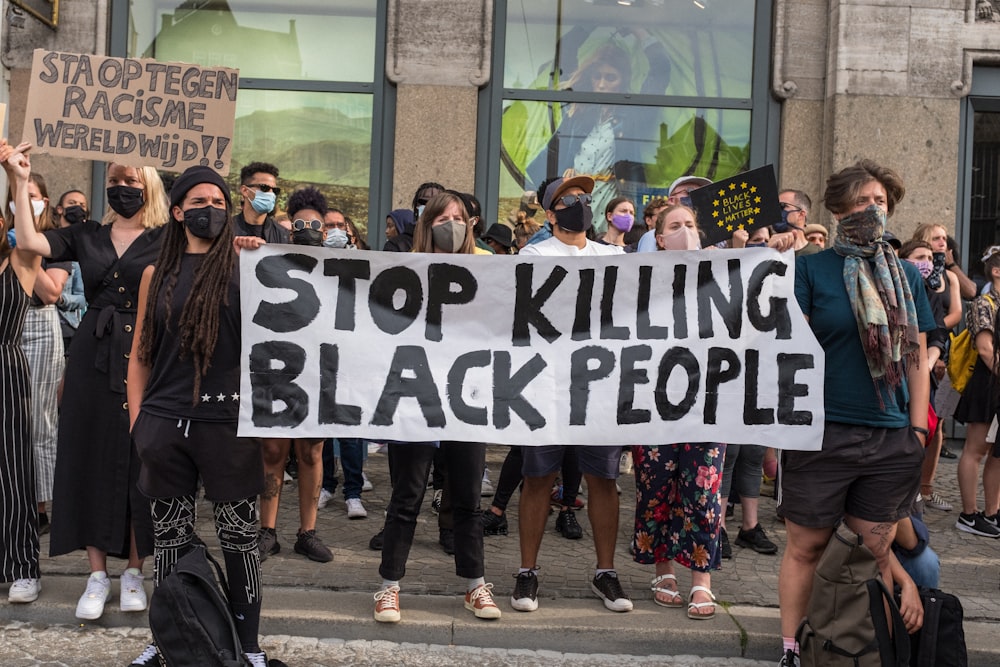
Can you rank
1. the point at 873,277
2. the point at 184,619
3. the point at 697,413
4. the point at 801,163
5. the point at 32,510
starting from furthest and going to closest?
the point at 801,163, the point at 32,510, the point at 697,413, the point at 873,277, the point at 184,619

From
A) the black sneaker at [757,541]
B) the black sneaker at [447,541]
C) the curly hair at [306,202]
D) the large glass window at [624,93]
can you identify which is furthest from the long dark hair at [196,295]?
the large glass window at [624,93]

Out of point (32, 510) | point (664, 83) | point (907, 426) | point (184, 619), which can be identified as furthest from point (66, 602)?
point (664, 83)

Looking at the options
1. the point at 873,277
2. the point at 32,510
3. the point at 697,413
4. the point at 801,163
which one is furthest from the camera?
the point at 801,163

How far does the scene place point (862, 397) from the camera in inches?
173

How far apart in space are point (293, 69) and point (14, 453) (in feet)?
20.0

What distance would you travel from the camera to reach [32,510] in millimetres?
5320

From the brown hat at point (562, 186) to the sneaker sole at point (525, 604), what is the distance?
190 cm

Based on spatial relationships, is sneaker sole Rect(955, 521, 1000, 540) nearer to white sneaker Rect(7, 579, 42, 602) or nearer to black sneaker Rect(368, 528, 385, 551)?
black sneaker Rect(368, 528, 385, 551)

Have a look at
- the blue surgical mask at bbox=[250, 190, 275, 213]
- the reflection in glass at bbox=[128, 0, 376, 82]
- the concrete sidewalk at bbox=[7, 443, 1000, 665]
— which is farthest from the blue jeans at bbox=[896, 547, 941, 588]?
the reflection in glass at bbox=[128, 0, 376, 82]

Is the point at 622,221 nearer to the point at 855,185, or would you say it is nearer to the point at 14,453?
the point at 855,185

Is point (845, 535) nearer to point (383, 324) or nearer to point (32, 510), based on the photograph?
point (383, 324)

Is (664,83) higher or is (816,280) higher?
(664,83)

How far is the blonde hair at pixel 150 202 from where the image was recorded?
5.25 meters

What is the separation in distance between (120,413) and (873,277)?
135 inches
